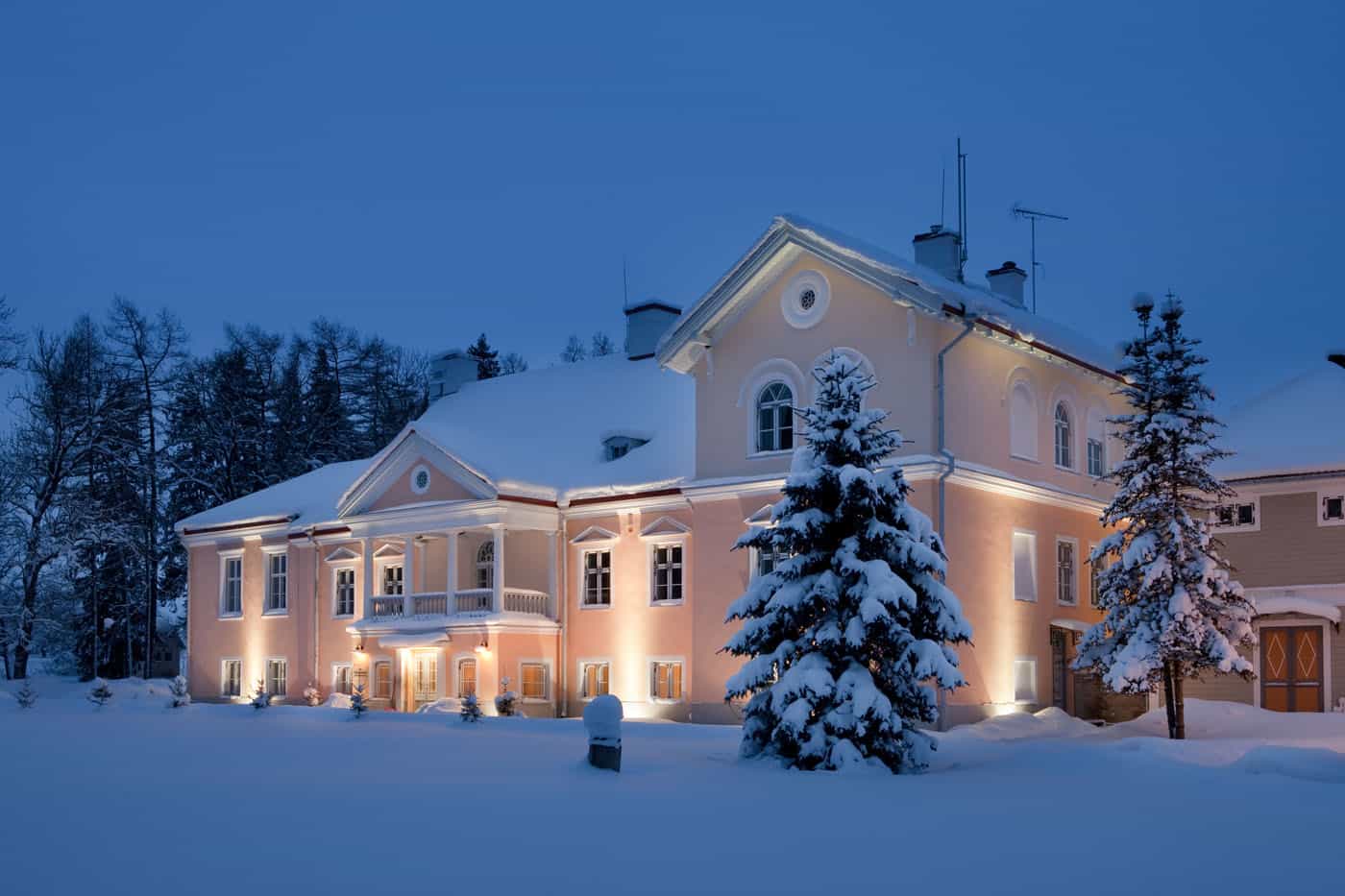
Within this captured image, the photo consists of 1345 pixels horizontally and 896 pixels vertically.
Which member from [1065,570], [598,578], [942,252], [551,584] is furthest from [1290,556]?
[551,584]

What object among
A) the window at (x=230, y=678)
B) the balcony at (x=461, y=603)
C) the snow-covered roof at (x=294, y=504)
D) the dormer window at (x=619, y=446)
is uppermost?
the dormer window at (x=619, y=446)

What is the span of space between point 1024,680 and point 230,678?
23630 millimetres

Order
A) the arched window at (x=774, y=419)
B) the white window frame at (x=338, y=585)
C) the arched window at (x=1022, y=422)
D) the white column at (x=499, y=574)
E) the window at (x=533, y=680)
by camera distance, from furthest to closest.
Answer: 1. the white window frame at (x=338, y=585)
2. the window at (x=533, y=680)
3. the white column at (x=499, y=574)
4. the arched window at (x=1022, y=422)
5. the arched window at (x=774, y=419)

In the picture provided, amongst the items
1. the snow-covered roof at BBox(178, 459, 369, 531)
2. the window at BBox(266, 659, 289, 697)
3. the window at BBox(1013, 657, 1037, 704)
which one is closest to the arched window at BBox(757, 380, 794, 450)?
the window at BBox(1013, 657, 1037, 704)

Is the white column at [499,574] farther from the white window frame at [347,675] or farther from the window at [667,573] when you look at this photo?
the white window frame at [347,675]

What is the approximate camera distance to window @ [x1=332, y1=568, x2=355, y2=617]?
37.8 meters

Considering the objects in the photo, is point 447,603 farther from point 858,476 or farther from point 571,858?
point 571,858

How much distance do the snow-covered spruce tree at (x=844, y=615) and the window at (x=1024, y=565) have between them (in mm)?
9761

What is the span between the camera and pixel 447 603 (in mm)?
33188

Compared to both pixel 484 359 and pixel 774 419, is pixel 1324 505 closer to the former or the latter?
pixel 774 419

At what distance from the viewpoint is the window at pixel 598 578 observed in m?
32.8

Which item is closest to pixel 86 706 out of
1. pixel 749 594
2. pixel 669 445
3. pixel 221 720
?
pixel 221 720

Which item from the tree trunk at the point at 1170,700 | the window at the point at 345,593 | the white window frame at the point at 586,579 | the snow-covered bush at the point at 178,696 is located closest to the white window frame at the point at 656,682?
the white window frame at the point at 586,579

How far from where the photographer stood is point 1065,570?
30875 millimetres
